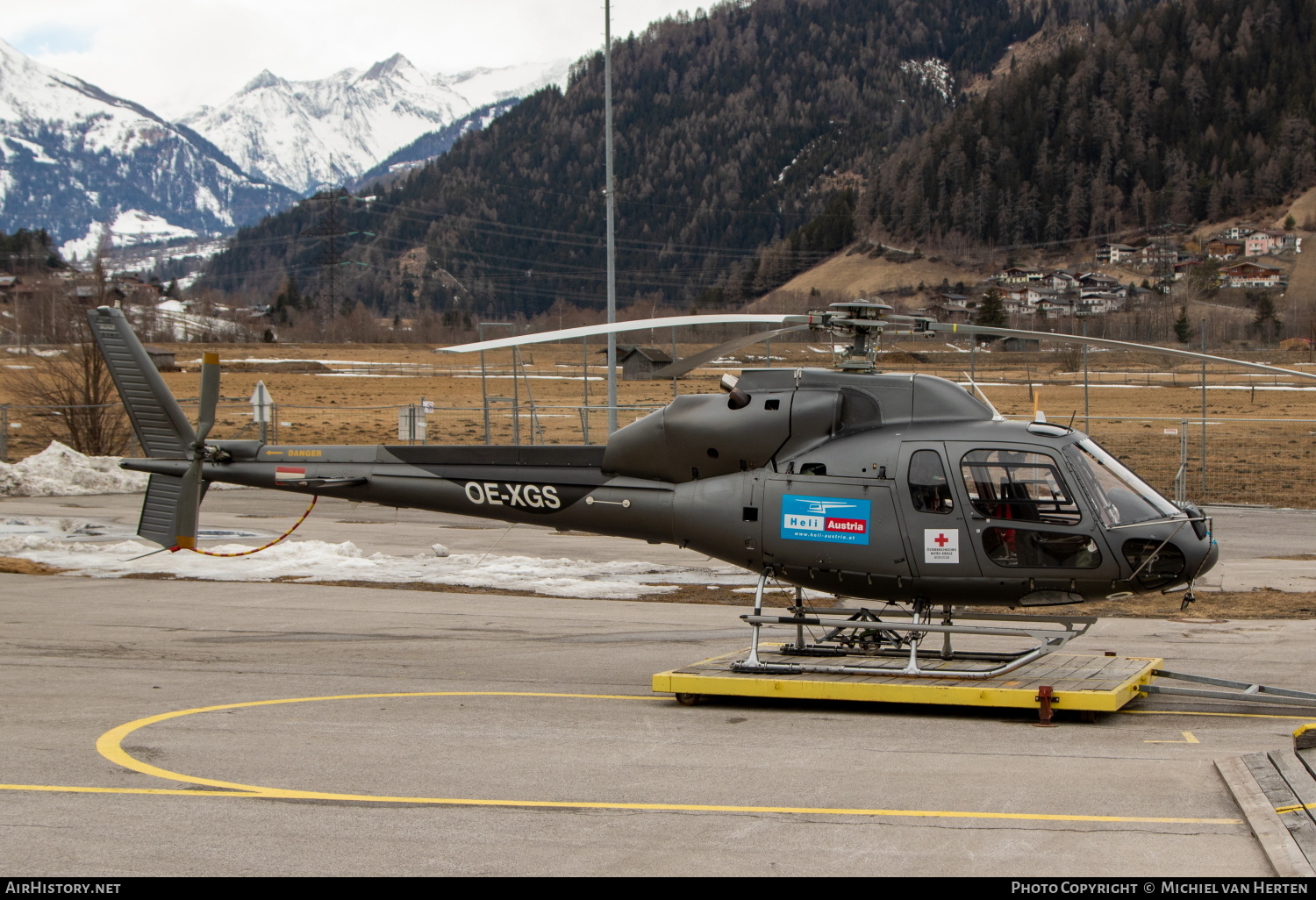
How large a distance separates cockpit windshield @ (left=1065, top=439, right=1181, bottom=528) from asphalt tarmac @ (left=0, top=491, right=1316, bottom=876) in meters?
1.73

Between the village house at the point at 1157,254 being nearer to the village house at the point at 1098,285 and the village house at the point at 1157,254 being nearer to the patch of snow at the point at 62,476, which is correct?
the village house at the point at 1098,285

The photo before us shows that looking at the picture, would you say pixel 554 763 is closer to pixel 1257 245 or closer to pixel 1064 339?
pixel 1064 339

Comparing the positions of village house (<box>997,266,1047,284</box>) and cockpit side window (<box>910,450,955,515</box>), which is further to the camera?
village house (<box>997,266,1047,284</box>)

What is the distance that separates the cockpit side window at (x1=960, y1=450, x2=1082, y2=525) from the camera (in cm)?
999

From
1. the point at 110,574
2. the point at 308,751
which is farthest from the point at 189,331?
the point at 308,751

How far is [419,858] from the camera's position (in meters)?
6.55

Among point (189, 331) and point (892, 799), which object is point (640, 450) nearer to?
point (892, 799)

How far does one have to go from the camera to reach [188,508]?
13086mm

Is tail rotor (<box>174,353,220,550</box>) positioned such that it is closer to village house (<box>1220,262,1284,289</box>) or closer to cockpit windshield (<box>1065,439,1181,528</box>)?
cockpit windshield (<box>1065,439,1181,528</box>)

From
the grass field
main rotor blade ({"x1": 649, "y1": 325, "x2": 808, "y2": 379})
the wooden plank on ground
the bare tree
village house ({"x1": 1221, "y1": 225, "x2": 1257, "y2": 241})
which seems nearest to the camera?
the wooden plank on ground

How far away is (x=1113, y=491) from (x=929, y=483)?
5.11ft

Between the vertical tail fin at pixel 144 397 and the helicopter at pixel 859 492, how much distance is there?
106 centimetres

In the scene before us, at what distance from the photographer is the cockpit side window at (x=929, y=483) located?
10281 mm

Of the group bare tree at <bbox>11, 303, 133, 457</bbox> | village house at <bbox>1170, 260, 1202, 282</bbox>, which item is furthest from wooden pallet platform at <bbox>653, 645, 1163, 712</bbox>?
village house at <bbox>1170, 260, 1202, 282</bbox>
